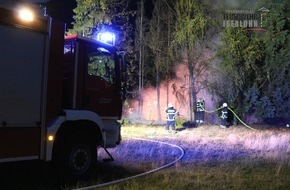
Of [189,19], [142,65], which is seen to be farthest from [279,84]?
[142,65]

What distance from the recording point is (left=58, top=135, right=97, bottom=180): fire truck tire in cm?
745

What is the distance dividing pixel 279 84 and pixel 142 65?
8.75 m

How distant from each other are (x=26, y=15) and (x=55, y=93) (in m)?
1.40

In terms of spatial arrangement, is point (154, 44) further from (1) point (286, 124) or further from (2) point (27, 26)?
(2) point (27, 26)

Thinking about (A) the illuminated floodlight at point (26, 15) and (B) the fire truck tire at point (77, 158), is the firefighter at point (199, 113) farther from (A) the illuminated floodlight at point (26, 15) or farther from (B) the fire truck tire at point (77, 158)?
(A) the illuminated floodlight at point (26, 15)

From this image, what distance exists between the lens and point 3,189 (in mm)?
7078

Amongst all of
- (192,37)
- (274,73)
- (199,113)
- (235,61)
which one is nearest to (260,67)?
(274,73)

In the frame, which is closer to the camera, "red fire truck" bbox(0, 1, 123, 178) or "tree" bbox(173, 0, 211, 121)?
"red fire truck" bbox(0, 1, 123, 178)

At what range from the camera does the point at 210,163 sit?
32.7 feet

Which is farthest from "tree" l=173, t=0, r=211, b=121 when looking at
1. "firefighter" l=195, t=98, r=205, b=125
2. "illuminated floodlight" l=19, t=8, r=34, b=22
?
"illuminated floodlight" l=19, t=8, r=34, b=22

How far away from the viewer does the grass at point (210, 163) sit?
738 centimetres

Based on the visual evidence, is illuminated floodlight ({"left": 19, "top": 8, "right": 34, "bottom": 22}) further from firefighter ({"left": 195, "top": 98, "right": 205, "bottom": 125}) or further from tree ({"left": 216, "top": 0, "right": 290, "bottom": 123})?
tree ({"left": 216, "top": 0, "right": 290, "bottom": 123})

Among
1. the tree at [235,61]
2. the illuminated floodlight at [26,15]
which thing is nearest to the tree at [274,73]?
the tree at [235,61]

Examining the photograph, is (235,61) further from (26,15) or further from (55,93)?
(26,15)
